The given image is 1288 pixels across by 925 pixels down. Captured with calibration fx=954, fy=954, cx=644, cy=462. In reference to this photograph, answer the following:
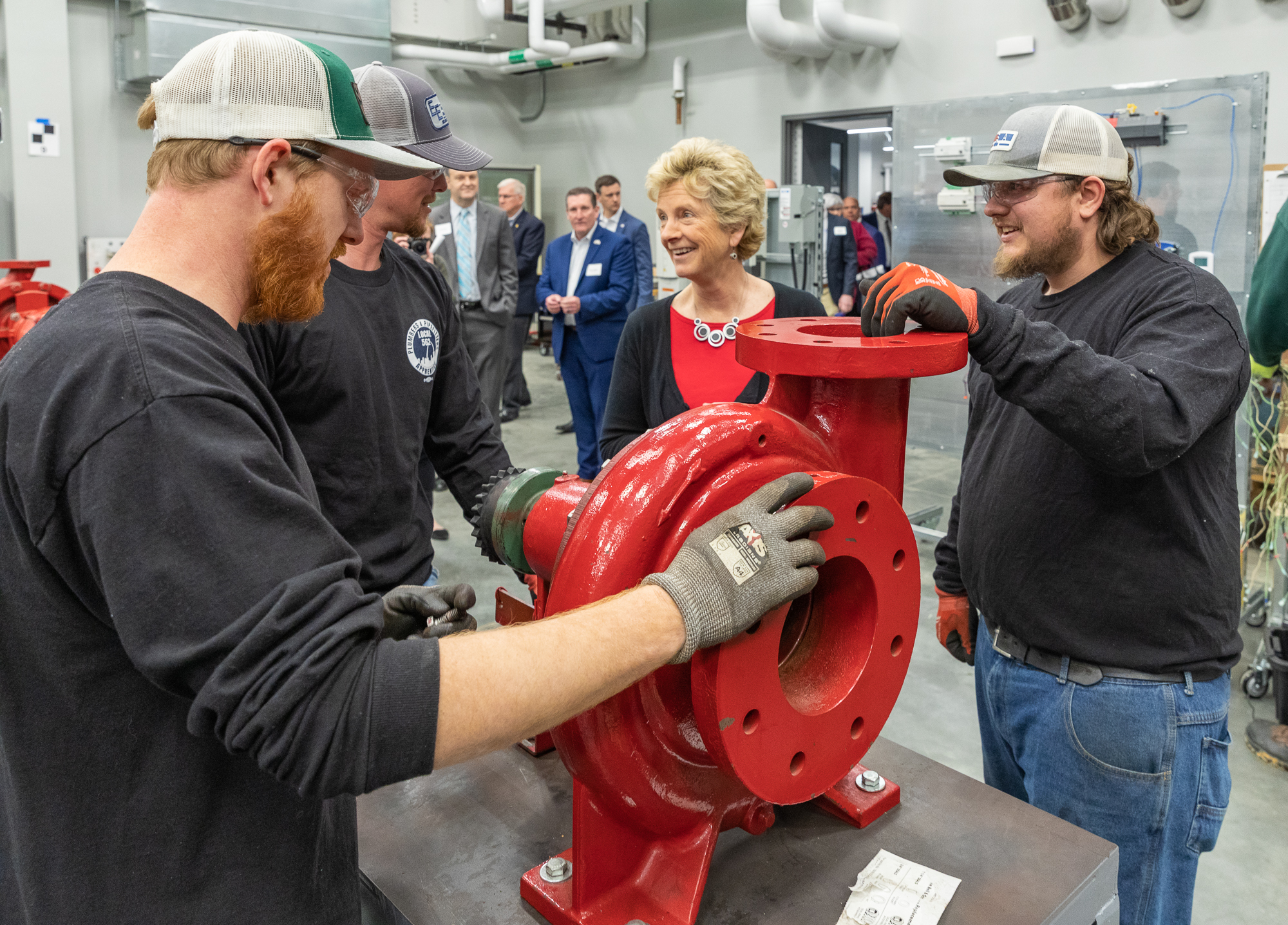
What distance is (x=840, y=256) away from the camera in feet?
26.3

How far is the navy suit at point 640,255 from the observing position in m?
6.75

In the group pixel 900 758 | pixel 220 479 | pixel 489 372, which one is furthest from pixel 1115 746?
pixel 489 372

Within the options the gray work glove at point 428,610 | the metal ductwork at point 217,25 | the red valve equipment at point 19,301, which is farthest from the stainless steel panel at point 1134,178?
the metal ductwork at point 217,25

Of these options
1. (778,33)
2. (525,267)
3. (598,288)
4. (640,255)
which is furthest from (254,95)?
(778,33)

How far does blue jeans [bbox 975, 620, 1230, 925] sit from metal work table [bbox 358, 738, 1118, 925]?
25 cm

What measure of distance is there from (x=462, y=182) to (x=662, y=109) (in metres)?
4.60

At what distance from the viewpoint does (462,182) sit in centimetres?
576

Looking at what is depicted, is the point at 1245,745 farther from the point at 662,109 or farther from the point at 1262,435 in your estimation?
the point at 662,109

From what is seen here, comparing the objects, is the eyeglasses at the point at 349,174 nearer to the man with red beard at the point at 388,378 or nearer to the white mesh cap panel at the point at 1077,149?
the man with red beard at the point at 388,378

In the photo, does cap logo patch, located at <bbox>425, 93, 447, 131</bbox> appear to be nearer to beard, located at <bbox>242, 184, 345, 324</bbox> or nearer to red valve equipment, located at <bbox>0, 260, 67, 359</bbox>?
beard, located at <bbox>242, 184, 345, 324</bbox>

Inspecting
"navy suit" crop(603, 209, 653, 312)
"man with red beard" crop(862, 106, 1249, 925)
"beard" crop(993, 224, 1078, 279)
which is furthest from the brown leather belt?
"navy suit" crop(603, 209, 653, 312)

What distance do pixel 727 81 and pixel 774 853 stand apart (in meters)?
8.76

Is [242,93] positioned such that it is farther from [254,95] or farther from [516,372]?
[516,372]

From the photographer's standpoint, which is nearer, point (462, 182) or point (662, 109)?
point (462, 182)
